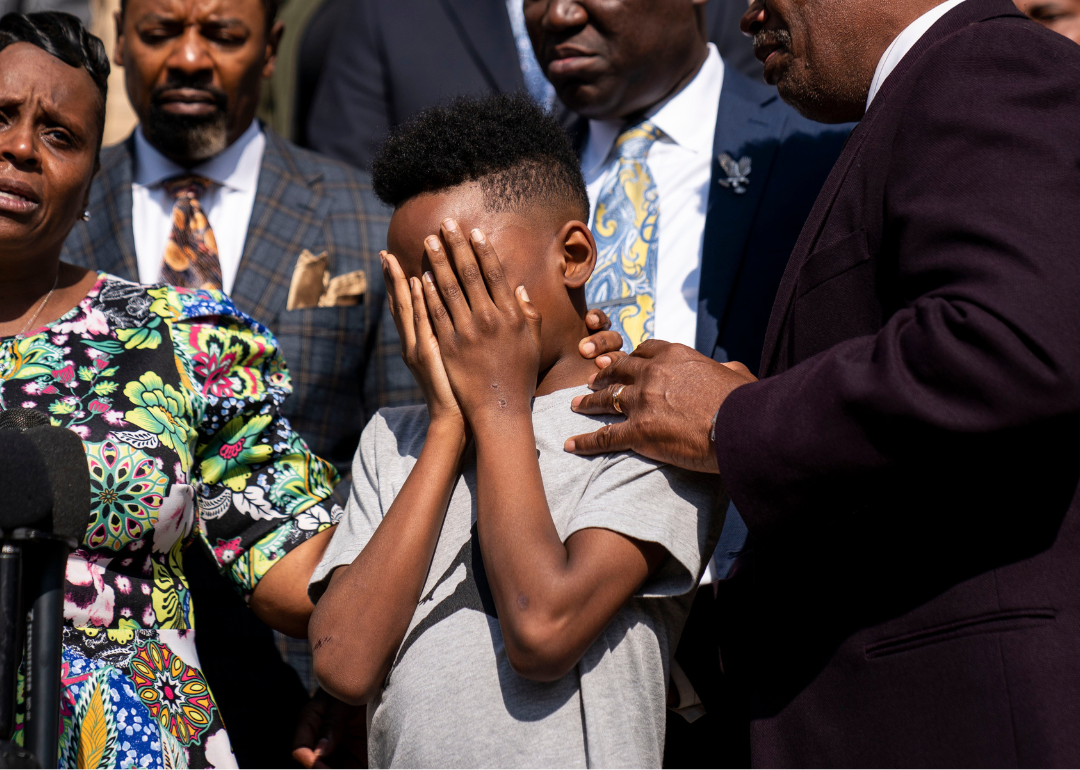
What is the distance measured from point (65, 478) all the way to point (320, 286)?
2.41 m

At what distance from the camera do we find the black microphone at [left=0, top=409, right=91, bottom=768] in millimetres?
1529

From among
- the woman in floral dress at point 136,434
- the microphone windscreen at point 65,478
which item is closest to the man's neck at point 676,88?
the woman in floral dress at point 136,434

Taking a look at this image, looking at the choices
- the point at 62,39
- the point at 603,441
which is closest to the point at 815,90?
the point at 603,441

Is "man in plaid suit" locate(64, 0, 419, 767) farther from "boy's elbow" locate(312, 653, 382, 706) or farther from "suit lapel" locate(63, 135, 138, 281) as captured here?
"boy's elbow" locate(312, 653, 382, 706)

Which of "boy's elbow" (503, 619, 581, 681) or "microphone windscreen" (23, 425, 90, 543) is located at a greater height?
"microphone windscreen" (23, 425, 90, 543)

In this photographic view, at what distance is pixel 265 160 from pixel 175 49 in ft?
1.64

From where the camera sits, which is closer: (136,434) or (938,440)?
(938,440)

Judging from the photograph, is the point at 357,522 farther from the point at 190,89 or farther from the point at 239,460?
the point at 190,89

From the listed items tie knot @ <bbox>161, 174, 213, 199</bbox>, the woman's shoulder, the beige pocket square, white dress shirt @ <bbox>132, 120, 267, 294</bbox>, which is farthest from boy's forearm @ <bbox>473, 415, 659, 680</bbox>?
A: tie knot @ <bbox>161, 174, 213, 199</bbox>

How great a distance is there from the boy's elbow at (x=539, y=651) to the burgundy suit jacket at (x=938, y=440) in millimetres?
360

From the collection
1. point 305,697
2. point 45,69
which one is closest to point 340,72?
point 45,69

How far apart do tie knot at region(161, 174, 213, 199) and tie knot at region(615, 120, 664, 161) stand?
1.56 meters

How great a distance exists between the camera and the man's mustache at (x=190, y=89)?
417cm

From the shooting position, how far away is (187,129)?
4.15 m
